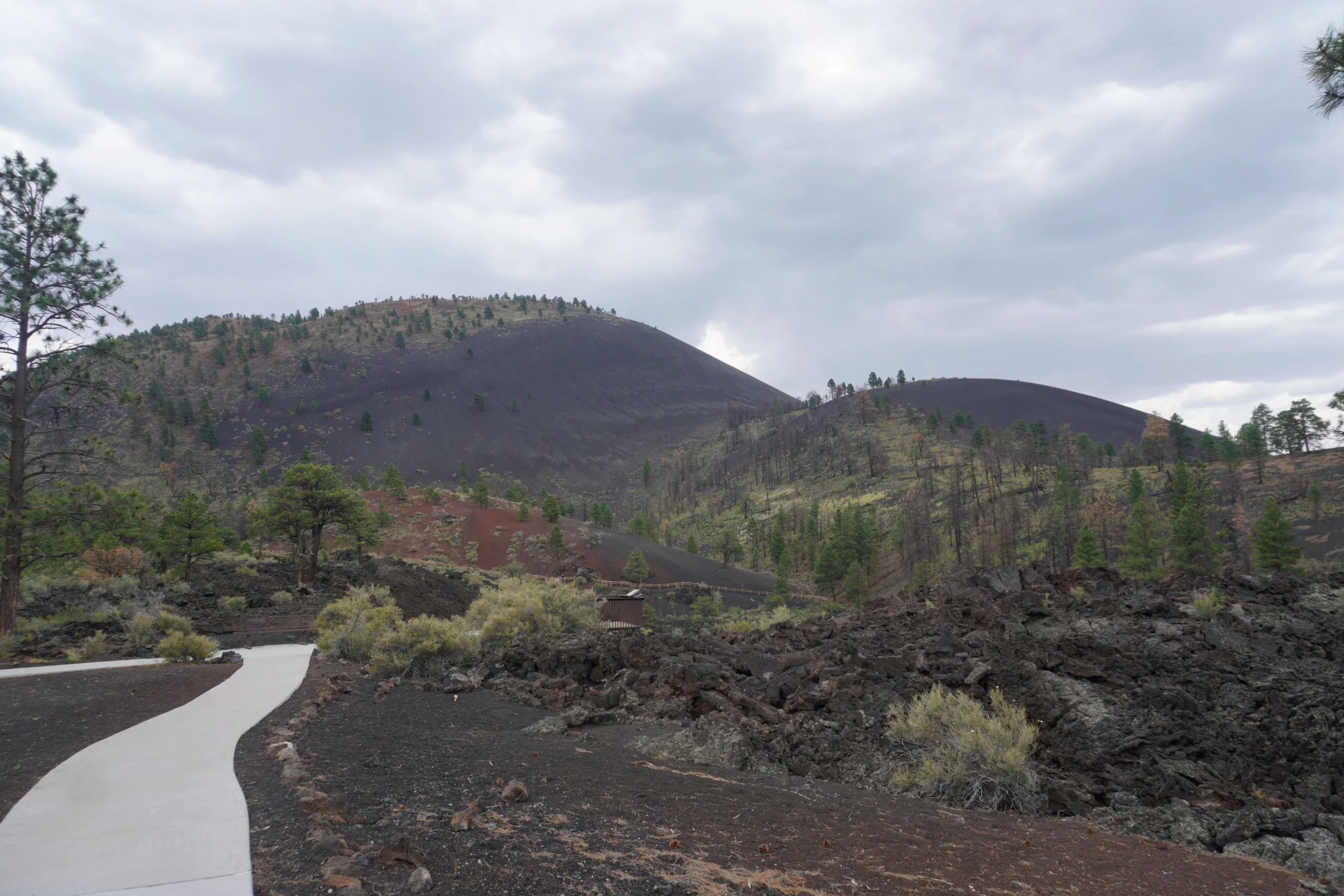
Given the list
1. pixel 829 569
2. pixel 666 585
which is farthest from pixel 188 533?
pixel 829 569

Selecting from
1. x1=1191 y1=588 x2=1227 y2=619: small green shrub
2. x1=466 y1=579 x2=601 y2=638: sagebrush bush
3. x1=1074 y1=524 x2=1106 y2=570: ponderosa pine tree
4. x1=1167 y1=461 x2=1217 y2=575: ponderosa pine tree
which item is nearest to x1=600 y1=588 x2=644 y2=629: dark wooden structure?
x1=466 y1=579 x2=601 y2=638: sagebrush bush

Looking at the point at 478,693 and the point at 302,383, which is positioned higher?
the point at 302,383

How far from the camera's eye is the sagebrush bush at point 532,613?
17.2m

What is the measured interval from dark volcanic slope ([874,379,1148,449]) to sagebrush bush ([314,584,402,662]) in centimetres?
13980

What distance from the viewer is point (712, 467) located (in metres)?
123

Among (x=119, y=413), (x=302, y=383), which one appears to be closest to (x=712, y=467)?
(x=302, y=383)

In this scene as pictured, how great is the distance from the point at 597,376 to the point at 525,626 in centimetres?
17992

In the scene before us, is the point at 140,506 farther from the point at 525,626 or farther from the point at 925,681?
the point at 925,681

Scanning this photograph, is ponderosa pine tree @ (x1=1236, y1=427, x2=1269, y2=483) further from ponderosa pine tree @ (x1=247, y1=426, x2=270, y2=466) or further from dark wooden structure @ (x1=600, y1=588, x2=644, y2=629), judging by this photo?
ponderosa pine tree @ (x1=247, y1=426, x2=270, y2=466)

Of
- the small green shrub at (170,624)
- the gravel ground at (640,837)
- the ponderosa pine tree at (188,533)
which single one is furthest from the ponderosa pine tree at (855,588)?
the gravel ground at (640,837)

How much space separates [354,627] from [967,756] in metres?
13.6

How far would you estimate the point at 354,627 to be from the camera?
1574 centimetres

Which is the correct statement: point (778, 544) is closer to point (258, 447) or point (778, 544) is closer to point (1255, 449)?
point (1255, 449)

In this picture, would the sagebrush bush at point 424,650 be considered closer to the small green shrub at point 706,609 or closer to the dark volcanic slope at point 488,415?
the small green shrub at point 706,609
